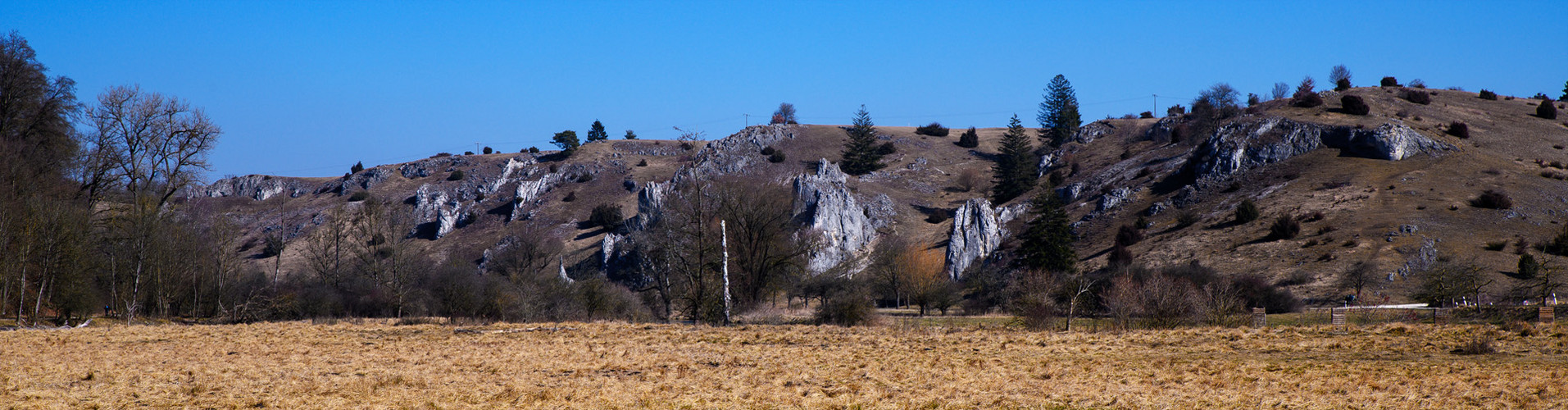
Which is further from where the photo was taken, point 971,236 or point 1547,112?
point 1547,112

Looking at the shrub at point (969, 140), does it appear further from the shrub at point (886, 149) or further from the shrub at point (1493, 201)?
the shrub at point (1493, 201)

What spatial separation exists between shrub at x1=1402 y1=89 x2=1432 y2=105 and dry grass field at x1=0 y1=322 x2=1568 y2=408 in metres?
73.6

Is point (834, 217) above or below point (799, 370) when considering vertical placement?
above

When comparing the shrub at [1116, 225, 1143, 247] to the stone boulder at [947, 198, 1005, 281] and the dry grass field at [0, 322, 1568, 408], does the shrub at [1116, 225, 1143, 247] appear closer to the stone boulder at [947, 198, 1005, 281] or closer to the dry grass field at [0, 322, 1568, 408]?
the stone boulder at [947, 198, 1005, 281]

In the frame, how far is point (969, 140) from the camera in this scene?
390ft

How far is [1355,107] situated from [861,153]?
4928cm

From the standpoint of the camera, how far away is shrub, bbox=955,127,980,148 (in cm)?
11831

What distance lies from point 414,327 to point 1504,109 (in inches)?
3691

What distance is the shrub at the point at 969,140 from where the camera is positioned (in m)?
118

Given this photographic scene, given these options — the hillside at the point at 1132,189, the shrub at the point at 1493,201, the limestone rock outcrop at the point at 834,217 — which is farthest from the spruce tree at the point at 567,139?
the shrub at the point at 1493,201

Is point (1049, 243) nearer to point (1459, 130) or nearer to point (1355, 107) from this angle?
point (1459, 130)

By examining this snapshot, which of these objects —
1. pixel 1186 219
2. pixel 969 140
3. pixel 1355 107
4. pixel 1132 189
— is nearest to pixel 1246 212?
pixel 1186 219

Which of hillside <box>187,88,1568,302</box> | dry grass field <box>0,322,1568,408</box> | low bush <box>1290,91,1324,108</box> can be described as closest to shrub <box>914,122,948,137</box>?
hillside <box>187,88,1568,302</box>

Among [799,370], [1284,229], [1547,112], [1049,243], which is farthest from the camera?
[1547,112]
